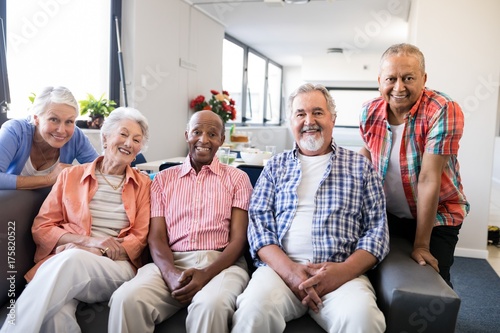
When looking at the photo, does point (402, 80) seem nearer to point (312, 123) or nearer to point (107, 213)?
point (312, 123)

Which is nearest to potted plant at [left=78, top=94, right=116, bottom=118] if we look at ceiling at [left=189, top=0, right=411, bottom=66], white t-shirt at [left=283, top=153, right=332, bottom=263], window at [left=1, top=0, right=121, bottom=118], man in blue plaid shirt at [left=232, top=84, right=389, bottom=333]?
window at [left=1, top=0, right=121, bottom=118]

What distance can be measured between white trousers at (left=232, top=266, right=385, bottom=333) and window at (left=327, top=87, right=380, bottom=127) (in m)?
8.85


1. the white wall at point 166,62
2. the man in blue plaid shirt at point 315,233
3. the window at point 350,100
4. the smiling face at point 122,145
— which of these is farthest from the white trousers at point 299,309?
the window at point 350,100

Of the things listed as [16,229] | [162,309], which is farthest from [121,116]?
[162,309]

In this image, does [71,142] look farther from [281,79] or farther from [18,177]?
[281,79]


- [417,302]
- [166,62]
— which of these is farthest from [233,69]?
[417,302]

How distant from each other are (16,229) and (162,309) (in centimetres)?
68

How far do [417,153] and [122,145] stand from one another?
1.26 metres

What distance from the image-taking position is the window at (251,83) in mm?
7758

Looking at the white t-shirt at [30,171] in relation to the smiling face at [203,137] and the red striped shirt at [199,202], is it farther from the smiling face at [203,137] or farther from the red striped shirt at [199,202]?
the smiling face at [203,137]

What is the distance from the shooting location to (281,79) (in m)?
11.2

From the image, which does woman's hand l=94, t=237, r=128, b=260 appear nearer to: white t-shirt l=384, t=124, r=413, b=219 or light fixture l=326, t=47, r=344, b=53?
white t-shirt l=384, t=124, r=413, b=219

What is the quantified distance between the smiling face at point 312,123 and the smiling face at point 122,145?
2.36ft

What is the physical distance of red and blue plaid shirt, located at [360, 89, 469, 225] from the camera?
5.57ft
